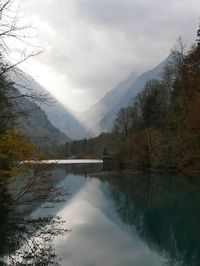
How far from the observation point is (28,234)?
72.0ft

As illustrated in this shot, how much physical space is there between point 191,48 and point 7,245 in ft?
183

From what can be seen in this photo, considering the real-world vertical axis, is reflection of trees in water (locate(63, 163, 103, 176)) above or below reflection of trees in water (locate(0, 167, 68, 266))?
above

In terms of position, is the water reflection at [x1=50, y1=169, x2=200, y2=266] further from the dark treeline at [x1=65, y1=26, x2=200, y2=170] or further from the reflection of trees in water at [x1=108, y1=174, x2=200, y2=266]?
the dark treeline at [x1=65, y1=26, x2=200, y2=170]

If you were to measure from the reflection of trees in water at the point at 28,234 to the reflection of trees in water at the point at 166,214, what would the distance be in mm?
5170

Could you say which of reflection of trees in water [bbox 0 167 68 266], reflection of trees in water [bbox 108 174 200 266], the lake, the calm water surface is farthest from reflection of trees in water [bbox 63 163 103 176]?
reflection of trees in water [bbox 0 167 68 266]

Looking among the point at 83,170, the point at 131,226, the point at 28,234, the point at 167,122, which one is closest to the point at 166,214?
the point at 131,226

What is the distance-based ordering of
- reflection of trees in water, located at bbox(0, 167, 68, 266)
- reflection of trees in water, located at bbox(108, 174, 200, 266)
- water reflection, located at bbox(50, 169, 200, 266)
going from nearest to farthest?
reflection of trees in water, located at bbox(0, 167, 68, 266)
water reflection, located at bbox(50, 169, 200, 266)
reflection of trees in water, located at bbox(108, 174, 200, 266)

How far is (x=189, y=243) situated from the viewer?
21.6 m

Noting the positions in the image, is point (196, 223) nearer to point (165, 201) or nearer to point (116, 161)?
point (165, 201)

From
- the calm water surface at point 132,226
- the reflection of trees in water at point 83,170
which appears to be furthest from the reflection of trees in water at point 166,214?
the reflection of trees in water at point 83,170

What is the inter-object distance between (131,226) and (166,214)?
4.02 m

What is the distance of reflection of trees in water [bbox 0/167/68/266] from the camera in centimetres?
1730

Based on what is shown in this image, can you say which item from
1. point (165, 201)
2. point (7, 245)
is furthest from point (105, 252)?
point (165, 201)

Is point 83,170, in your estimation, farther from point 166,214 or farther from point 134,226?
point 134,226
